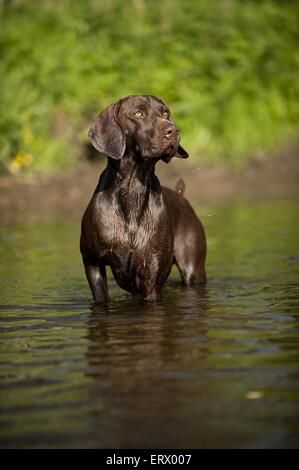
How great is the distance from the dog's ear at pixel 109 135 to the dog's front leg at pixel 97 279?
2.65 ft

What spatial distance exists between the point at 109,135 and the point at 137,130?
0.20 meters

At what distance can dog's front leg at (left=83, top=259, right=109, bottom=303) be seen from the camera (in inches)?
295

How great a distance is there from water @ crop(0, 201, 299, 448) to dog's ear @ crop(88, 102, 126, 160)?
1.10 metres

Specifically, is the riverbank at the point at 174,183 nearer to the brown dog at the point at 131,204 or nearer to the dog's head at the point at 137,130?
the brown dog at the point at 131,204

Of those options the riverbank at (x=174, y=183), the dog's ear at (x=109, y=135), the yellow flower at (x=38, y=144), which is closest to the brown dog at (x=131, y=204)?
the dog's ear at (x=109, y=135)

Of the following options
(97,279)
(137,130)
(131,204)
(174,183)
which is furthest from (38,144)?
(137,130)

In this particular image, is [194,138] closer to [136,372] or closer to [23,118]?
[23,118]

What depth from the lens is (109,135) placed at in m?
7.22

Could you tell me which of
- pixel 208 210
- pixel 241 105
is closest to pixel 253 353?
pixel 208 210

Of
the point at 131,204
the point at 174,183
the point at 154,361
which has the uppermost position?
the point at 174,183

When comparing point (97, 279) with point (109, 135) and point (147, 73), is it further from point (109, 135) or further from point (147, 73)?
point (147, 73)

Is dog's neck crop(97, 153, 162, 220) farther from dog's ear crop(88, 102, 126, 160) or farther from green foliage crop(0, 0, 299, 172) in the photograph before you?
green foliage crop(0, 0, 299, 172)

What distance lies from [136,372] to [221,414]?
3.07 feet

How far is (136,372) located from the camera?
5.48 m
